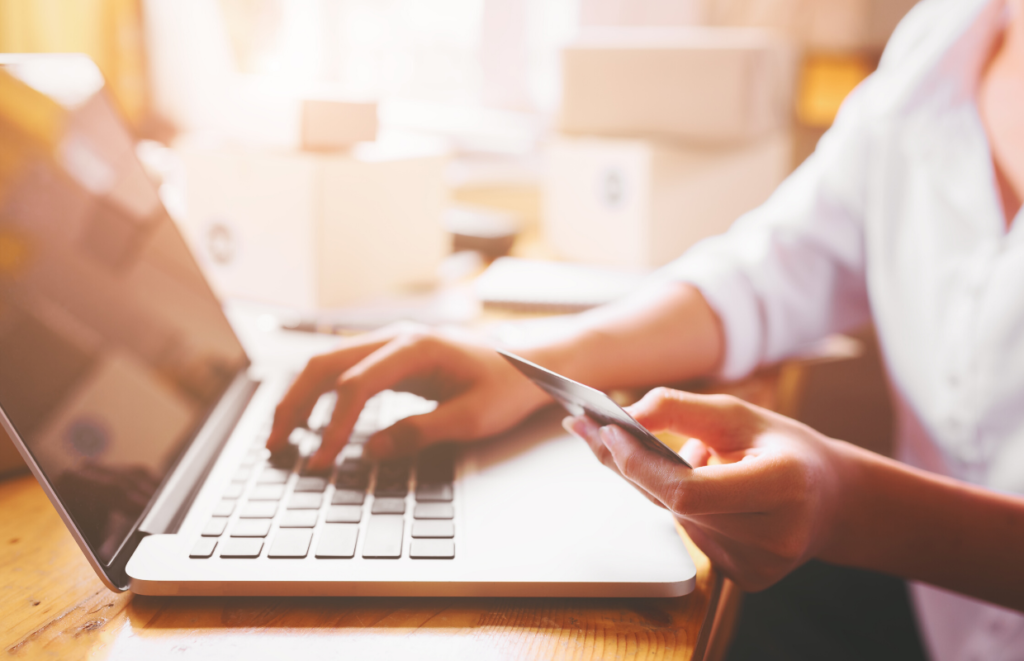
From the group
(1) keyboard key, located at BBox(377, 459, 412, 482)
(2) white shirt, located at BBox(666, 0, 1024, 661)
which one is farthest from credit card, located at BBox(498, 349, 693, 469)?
(2) white shirt, located at BBox(666, 0, 1024, 661)

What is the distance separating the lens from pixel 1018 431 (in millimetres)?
579

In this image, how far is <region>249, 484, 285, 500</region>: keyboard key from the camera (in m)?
0.40

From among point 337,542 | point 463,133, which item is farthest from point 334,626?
point 463,133

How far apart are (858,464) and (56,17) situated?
1173 mm

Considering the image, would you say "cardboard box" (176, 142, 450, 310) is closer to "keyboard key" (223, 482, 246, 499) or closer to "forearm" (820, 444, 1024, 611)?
"keyboard key" (223, 482, 246, 499)

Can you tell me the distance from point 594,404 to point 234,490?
0.22 metres

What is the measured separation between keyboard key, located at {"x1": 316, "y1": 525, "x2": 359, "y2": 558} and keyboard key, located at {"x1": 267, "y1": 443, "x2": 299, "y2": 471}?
0.26 feet

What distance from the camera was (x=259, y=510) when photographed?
0.39m

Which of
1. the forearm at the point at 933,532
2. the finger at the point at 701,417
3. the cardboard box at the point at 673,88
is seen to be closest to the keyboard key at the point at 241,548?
the finger at the point at 701,417

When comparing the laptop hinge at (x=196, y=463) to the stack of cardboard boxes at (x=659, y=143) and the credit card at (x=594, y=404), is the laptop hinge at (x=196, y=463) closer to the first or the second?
the credit card at (x=594, y=404)

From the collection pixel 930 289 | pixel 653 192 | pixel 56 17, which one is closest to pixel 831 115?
pixel 653 192

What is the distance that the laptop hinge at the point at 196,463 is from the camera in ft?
1.26

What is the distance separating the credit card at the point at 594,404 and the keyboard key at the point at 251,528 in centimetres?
16

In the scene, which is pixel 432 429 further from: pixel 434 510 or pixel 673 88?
pixel 673 88
